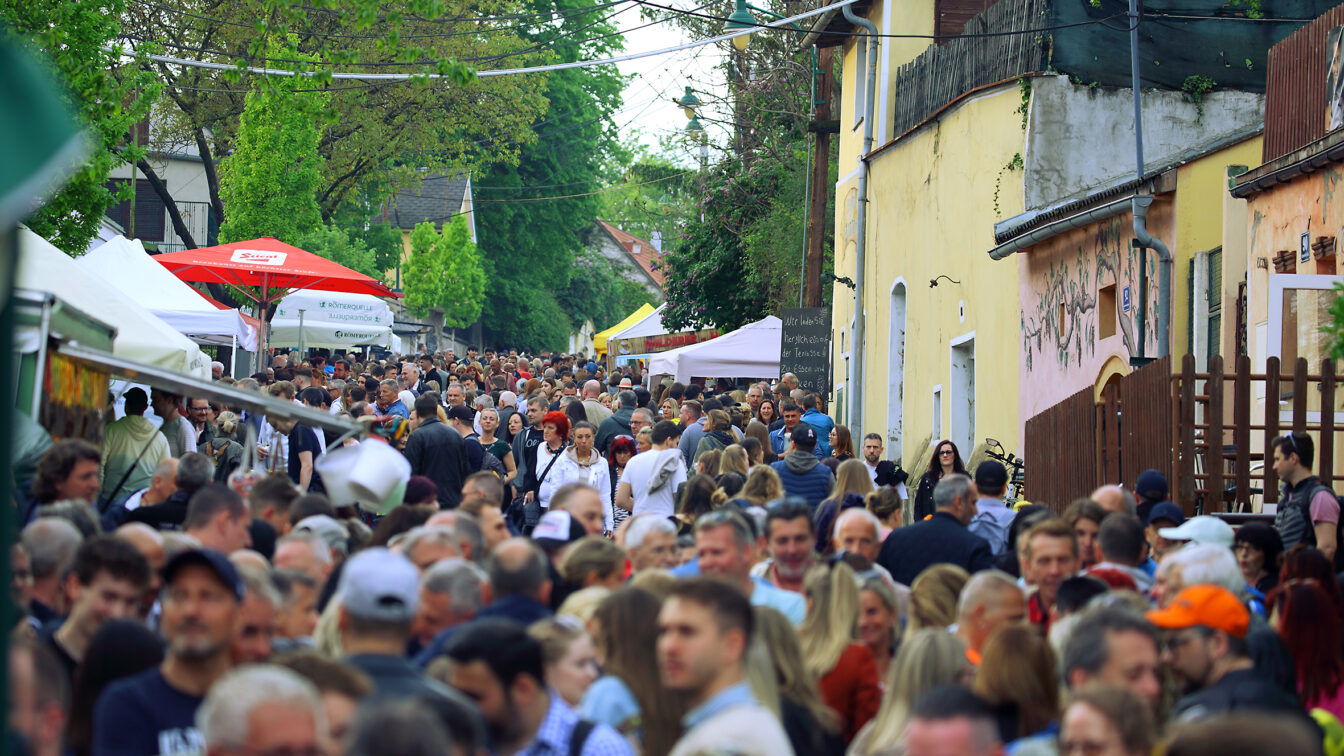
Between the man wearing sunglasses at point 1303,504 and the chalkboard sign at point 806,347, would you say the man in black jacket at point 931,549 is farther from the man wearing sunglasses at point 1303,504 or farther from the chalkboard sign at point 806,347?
the chalkboard sign at point 806,347

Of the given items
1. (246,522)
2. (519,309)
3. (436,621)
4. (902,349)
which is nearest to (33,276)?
(246,522)

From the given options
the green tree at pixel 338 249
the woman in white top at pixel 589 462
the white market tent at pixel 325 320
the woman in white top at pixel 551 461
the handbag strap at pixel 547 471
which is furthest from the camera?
the green tree at pixel 338 249

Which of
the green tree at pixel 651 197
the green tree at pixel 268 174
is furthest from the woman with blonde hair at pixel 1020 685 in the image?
the green tree at pixel 651 197

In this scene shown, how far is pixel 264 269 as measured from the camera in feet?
61.5

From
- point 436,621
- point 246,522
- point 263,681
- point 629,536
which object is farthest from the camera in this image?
point 629,536

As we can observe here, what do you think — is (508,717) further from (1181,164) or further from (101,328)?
(1181,164)

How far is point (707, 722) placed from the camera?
4422mm

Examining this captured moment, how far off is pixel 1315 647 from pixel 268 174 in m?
24.0

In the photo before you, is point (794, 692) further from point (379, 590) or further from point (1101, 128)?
point (1101, 128)

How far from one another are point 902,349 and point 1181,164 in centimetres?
1088

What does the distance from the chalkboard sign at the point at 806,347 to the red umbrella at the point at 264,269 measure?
5.91m

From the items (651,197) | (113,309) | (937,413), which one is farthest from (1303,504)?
(651,197)

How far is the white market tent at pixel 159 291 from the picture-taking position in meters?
17.9

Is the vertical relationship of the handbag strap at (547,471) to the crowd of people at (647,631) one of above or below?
above
